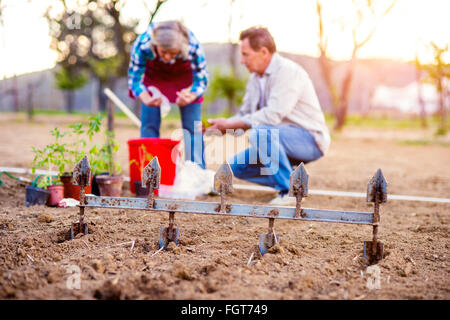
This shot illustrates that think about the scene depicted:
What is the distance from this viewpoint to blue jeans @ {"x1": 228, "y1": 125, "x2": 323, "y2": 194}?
357 centimetres

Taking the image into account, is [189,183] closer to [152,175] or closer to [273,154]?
[273,154]

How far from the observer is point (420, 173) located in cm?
594

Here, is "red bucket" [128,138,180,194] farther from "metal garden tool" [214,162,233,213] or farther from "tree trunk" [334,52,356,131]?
"tree trunk" [334,52,356,131]

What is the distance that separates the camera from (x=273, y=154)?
357 cm

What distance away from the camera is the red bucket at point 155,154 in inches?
138

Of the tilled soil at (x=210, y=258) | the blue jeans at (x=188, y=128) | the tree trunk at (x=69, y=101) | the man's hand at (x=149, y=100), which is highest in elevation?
the tree trunk at (x=69, y=101)

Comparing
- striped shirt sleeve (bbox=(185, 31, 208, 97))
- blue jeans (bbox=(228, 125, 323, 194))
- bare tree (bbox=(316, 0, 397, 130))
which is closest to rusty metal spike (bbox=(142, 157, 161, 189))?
blue jeans (bbox=(228, 125, 323, 194))

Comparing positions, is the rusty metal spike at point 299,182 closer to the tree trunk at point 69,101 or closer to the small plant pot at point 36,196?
the small plant pot at point 36,196

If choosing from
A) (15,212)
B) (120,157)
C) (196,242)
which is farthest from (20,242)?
(120,157)

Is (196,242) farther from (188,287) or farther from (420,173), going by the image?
(420,173)

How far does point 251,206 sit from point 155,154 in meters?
1.54

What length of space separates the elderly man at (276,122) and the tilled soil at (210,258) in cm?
72

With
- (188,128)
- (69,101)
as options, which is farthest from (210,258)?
(69,101)

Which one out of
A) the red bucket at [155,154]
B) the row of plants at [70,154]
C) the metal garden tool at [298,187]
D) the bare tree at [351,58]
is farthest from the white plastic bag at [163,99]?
the bare tree at [351,58]
